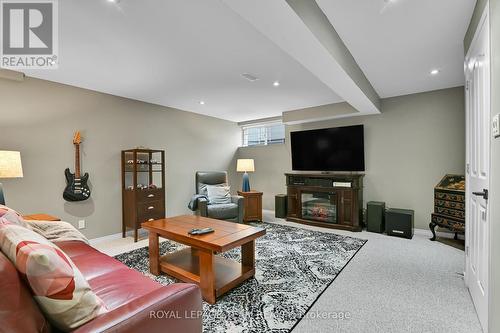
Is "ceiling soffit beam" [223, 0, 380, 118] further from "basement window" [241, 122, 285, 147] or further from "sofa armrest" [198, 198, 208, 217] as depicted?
"basement window" [241, 122, 285, 147]

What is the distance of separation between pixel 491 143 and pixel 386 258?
6.17 feet

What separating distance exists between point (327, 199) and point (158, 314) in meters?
3.91

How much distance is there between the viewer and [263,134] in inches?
231

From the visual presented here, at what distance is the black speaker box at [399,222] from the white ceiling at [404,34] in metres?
1.95

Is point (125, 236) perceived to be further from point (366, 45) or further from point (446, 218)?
point (446, 218)

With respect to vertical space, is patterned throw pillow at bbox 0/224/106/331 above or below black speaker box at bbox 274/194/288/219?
above

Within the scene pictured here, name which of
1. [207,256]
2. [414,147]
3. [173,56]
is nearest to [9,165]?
[173,56]

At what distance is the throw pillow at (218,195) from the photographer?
4327mm

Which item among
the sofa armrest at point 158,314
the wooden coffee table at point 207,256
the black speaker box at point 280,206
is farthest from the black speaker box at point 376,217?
the sofa armrest at point 158,314

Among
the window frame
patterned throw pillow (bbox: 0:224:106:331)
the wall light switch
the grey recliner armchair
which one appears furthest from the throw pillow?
the wall light switch

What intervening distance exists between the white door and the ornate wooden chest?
3.81 feet

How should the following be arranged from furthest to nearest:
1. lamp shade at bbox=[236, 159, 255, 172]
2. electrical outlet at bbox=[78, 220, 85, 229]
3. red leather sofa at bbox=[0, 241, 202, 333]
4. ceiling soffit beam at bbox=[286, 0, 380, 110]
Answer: lamp shade at bbox=[236, 159, 255, 172] → electrical outlet at bbox=[78, 220, 85, 229] → ceiling soffit beam at bbox=[286, 0, 380, 110] → red leather sofa at bbox=[0, 241, 202, 333]

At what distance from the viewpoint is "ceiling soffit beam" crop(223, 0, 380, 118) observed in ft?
4.59

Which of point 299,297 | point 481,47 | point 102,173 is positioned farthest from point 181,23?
point 102,173
